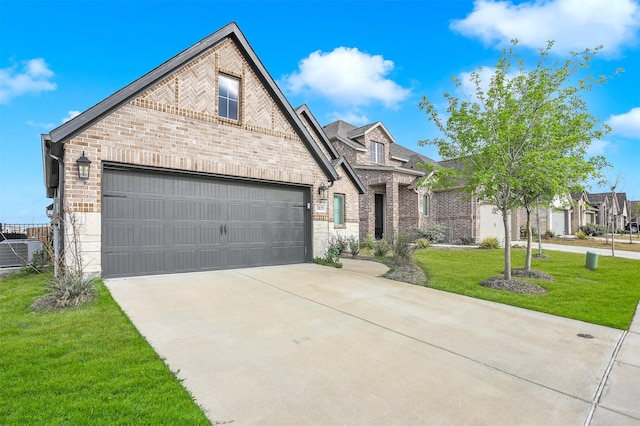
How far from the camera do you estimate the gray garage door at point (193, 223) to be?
24.8ft

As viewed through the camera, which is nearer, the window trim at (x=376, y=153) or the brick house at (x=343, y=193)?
the brick house at (x=343, y=193)

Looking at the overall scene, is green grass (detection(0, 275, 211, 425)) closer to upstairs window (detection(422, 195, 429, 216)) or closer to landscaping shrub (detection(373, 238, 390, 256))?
landscaping shrub (detection(373, 238, 390, 256))

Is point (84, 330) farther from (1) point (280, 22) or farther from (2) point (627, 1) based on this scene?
(2) point (627, 1)

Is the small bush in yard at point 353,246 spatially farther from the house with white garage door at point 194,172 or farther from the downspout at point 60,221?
the downspout at point 60,221

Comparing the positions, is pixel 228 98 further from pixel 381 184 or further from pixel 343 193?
pixel 381 184

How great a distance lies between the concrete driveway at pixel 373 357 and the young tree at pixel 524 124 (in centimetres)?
355

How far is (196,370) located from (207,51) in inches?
332

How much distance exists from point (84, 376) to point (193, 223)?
587 cm

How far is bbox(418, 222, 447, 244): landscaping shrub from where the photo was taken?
19.8 metres

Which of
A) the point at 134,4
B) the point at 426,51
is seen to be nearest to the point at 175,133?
the point at 134,4

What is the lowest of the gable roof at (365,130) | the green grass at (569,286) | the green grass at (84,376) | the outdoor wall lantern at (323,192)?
the green grass at (569,286)

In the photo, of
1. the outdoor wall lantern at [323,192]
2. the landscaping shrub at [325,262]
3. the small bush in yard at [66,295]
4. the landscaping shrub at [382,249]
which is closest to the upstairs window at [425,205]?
the landscaping shrub at [382,249]

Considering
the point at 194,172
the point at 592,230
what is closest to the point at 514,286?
the point at 194,172

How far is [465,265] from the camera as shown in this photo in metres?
11.2
